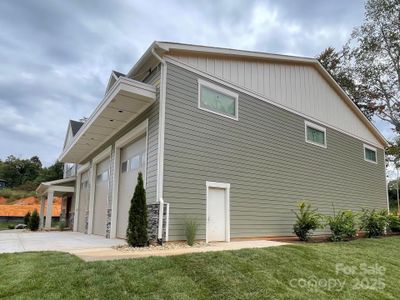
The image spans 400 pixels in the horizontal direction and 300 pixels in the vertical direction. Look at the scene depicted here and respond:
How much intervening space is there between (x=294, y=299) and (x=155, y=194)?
15.0 ft

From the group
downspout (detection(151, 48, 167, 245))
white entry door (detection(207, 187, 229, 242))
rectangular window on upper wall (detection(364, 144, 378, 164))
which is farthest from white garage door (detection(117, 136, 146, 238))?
rectangular window on upper wall (detection(364, 144, 378, 164))

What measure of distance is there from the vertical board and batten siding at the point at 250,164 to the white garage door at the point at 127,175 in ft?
6.22

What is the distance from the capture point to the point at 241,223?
1038 cm

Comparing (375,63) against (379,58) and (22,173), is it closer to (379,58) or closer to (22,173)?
(379,58)

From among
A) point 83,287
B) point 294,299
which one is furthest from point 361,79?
point 83,287

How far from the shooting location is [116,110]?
10.2m

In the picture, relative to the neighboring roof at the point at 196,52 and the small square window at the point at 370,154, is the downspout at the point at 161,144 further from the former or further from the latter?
the small square window at the point at 370,154

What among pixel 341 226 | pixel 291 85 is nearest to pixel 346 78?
pixel 291 85

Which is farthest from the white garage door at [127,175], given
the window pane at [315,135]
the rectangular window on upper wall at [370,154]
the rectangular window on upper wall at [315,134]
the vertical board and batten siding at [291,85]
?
the rectangular window on upper wall at [370,154]

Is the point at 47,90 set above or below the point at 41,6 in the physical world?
above

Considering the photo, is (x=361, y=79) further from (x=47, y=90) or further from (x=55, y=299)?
(x=55, y=299)

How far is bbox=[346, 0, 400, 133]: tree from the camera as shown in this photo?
2176 cm

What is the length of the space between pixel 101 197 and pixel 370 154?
1392 cm

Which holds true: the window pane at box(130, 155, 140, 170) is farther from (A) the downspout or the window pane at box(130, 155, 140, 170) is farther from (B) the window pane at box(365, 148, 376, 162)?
(B) the window pane at box(365, 148, 376, 162)
